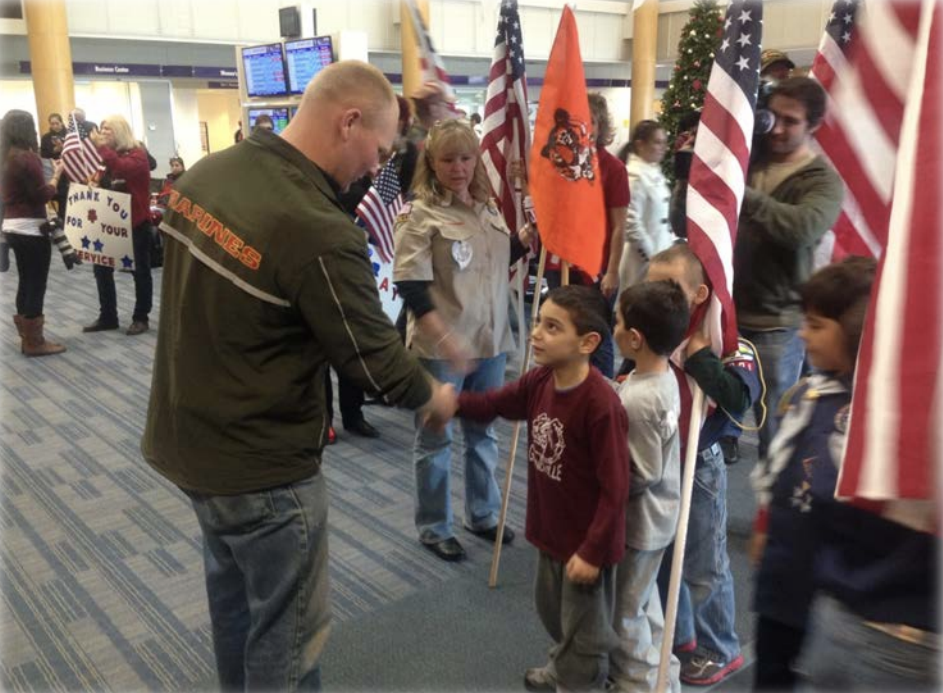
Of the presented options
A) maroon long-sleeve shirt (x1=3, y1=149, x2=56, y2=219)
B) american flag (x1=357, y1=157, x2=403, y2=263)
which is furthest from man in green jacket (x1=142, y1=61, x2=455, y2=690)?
maroon long-sleeve shirt (x1=3, y1=149, x2=56, y2=219)

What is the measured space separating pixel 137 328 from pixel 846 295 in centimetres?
667

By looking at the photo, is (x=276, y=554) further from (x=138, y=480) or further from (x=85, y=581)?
(x=138, y=480)

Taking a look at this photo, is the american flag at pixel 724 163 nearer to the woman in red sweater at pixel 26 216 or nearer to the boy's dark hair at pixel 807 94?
the boy's dark hair at pixel 807 94

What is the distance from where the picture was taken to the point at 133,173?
675 centimetres

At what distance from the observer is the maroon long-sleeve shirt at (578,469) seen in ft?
6.70

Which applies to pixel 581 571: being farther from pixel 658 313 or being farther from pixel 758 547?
pixel 658 313

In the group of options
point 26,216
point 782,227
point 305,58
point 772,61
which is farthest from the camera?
point 305,58

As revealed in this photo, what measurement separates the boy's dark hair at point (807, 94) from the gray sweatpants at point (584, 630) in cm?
169

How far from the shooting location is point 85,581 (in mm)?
3172

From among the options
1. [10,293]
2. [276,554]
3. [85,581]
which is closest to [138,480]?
[85,581]

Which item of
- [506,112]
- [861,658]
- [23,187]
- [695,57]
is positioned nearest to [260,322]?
[861,658]

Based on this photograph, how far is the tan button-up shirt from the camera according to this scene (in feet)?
9.93

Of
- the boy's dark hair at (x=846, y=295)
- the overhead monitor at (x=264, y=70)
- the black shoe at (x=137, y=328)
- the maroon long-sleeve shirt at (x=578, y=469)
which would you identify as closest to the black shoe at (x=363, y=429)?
the maroon long-sleeve shirt at (x=578, y=469)

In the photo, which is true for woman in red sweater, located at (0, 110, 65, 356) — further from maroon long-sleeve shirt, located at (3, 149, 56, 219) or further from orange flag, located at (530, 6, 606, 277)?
orange flag, located at (530, 6, 606, 277)
